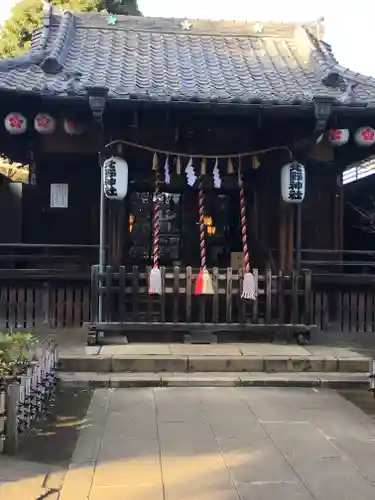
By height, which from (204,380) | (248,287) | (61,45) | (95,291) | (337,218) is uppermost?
(61,45)

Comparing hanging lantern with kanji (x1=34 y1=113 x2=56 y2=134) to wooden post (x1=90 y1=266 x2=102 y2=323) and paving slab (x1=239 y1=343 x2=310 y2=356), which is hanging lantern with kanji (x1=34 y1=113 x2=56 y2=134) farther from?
paving slab (x1=239 y1=343 x2=310 y2=356)

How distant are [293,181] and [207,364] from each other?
3.72 m

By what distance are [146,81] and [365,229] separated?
6679 mm

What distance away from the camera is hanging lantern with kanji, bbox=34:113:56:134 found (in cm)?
1005

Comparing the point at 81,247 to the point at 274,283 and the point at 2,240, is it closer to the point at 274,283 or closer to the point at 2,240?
the point at 2,240

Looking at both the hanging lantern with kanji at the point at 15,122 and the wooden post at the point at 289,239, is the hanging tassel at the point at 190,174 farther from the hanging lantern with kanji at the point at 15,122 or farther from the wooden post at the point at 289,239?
the hanging lantern with kanji at the point at 15,122

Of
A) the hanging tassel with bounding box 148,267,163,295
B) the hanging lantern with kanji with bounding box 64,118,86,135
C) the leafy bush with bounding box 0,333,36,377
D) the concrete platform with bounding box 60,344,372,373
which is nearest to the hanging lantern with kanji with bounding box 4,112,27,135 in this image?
the hanging lantern with kanji with bounding box 64,118,86,135

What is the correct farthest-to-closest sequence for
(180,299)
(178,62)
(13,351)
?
(178,62), (180,299), (13,351)

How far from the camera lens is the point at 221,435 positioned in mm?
5844

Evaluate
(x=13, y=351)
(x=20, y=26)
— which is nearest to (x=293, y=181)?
(x=13, y=351)

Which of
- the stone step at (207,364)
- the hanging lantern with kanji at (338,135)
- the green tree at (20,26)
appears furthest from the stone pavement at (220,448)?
the green tree at (20,26)

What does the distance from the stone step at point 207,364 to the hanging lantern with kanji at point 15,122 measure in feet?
13.9

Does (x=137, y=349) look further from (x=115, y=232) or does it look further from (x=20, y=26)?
(x=20, y=26)

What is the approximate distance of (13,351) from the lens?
6461 millimetres
